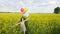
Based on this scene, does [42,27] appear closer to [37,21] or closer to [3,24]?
[37,21]

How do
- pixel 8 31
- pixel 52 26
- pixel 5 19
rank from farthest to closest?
pixel 52 26
pixel 5 19
pixel 8 31

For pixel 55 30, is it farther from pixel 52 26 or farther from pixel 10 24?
pixel 10 24

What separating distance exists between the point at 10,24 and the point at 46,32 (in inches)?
40.5

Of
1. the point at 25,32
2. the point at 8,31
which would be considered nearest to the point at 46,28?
the point at 25,32

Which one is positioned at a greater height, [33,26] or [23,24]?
[23,24]

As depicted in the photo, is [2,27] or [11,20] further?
[11,20]

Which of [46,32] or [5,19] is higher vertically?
[5,19]

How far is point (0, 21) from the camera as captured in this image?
18.1 ft

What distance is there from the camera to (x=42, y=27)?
19.7 feet

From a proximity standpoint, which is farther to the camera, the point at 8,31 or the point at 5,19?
the point at 5,19

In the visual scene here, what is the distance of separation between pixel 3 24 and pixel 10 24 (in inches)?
7.1

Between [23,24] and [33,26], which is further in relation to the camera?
[33,26]

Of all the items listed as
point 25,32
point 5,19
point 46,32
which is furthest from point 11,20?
point 46,32

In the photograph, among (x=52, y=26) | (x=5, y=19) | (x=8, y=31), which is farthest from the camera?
(x=52, y=26)
